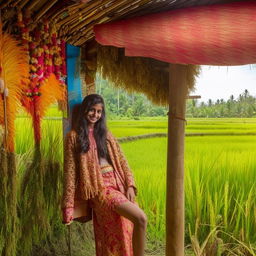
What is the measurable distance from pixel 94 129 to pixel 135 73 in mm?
494

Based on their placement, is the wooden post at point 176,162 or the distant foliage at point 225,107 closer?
the wooden post at point 176,162

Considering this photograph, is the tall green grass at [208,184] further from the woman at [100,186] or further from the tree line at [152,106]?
the woman at [100,186]

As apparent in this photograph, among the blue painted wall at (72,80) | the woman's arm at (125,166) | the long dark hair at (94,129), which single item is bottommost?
the woman's arm at (125,166)

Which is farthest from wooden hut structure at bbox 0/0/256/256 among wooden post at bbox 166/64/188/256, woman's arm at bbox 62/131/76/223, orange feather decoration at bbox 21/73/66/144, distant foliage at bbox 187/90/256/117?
woman's arm at bbox 62/131/76/223

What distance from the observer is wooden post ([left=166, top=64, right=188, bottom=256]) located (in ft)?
7.11

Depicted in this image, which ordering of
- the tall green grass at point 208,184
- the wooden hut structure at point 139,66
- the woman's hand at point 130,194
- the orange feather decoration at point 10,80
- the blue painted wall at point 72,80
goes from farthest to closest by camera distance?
1. the tall green grass at point 208,184
2. the blue painted wall at point 72,80
3. the woman's hand at point 130,194
4. the wooden hut structure at point 139,66
5. the orange feather decoration at point 10,80

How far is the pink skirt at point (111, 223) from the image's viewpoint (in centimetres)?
206

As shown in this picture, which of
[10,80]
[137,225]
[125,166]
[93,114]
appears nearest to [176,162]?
[125,166]

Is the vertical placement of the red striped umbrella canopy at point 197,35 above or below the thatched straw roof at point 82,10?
below

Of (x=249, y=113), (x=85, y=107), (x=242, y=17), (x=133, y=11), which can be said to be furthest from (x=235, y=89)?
(x=85, y=107)

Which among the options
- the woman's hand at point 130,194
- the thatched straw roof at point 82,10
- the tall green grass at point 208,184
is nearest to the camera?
the thatched straw roof at point 82,10

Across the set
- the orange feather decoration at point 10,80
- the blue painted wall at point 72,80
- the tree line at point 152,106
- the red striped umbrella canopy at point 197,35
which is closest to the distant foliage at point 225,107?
the tree line at point 152,106

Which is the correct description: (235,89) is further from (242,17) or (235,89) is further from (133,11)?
(133,11)

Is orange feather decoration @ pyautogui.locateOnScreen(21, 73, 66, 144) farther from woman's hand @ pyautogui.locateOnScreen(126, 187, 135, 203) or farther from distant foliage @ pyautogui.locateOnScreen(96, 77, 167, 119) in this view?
woman's hand @ pyautogui.locateOnScreen(126, 187, 135, 203)
